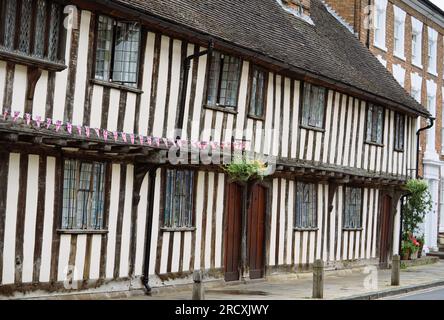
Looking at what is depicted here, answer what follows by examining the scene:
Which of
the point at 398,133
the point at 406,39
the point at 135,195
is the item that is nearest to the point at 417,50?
the point at 406,39

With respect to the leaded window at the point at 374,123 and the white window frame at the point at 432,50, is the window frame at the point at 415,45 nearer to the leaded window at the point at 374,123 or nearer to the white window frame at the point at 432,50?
the white window frame at the point at 432,50

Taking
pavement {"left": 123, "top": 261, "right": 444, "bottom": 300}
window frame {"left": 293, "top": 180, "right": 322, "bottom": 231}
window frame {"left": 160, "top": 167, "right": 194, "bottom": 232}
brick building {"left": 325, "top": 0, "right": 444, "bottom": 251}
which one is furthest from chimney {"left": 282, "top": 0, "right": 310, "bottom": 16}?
window frame {"left": 160, "top": 167, "right": 194, "bottom": 232}

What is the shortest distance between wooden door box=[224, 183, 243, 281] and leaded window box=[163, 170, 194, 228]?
1.39 metres

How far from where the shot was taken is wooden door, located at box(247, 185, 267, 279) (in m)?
18.4

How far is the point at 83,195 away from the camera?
13.8 m

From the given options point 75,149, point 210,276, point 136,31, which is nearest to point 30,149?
point 75,149

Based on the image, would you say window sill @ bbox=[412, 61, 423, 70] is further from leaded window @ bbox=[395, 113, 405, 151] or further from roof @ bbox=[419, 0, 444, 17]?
leaded window @ bbox=[395, 113, 405, 151]

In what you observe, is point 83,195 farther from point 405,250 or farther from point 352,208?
point 405,250

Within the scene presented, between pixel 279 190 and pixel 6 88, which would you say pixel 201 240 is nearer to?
pixel 279 190

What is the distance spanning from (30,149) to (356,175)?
1098 cm

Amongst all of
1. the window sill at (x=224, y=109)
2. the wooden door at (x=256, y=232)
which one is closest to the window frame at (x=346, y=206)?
the wooden door at (x=256, y=232)

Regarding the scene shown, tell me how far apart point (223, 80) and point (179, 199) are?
2.77m

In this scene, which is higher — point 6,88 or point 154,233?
point 6,88

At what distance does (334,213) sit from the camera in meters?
21.9
